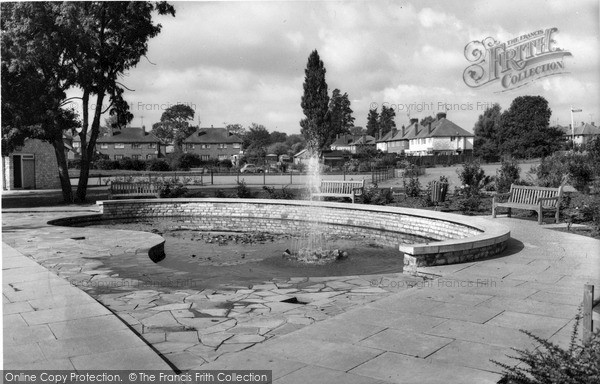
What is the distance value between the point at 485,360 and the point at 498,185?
14026 mm

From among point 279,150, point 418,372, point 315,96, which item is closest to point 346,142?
point 279,150

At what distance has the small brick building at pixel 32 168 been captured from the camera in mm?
28719

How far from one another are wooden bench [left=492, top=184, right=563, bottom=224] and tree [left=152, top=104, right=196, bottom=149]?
270 feet

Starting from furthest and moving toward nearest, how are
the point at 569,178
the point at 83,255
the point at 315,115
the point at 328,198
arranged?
the point at 315,115 → the point at 328,198 → the point at 569,178 → the point at 83,255

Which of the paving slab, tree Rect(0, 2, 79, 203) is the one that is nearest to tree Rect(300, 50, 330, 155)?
tree Rect(0, 2, 79, 203)

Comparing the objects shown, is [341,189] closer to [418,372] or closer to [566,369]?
[418,372]

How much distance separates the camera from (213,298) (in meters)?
6.35

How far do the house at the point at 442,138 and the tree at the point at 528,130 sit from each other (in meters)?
5.20

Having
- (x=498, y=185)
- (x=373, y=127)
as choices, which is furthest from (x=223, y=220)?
(x=373, y=127)

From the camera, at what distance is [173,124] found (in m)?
93.6

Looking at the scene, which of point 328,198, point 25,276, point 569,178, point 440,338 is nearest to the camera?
point 440,338

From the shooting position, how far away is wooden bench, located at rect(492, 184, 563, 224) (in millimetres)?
12336

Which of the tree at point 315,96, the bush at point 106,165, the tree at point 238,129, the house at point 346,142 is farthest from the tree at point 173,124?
the bush at point 106,165

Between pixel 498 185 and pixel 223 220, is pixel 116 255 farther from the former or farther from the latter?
pixel 498 185
